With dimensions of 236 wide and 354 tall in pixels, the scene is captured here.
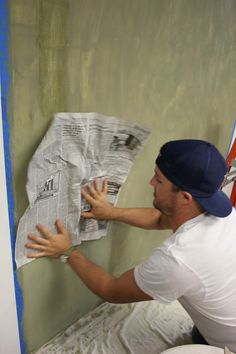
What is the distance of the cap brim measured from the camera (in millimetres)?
1059

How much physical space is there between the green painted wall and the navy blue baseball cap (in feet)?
0.87

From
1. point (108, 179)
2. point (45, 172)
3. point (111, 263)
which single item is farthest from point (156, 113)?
point (111, 263)

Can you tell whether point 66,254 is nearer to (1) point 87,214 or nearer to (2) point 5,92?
(1) point 87,214

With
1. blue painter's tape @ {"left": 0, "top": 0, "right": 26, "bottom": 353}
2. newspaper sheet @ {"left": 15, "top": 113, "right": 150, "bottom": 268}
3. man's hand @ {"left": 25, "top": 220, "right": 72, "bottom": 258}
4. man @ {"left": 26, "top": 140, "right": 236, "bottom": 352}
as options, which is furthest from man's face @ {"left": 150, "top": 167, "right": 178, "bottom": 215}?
blue painter's tape @ {"left": 0, "top": 0, "right": 26, "bottom": 353}

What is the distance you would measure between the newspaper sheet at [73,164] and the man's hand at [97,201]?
0.07 feet

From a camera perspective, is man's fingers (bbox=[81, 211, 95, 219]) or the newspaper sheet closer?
the newspaper sheet

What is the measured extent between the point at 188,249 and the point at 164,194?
185 mm

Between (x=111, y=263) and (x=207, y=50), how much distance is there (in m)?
1.00

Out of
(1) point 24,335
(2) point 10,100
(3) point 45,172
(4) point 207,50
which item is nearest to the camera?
(2) point 10,100

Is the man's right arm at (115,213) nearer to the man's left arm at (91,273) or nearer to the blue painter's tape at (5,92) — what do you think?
the man's left arm at (91,273)

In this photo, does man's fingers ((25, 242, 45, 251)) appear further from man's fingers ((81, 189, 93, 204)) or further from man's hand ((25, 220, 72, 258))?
man's fingers ((81, 189, 93, 204))

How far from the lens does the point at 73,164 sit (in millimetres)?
1069

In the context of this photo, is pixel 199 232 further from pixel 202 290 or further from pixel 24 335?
pixel 24 335

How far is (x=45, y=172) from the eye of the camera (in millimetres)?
1002
